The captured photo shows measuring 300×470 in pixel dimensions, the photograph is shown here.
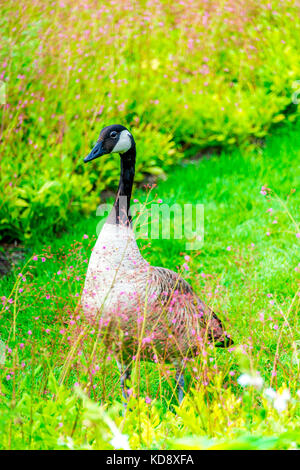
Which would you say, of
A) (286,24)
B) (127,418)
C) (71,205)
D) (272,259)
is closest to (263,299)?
(272,259)

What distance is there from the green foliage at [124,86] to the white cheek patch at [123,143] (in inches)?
74.5

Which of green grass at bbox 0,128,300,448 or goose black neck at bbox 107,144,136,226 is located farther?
goose black neck at bbox 107,144,136,226

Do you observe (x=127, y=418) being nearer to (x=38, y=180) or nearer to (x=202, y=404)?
(x=202, y=404)

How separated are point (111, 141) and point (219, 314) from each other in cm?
136

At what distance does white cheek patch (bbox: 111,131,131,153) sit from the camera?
10.6 feet

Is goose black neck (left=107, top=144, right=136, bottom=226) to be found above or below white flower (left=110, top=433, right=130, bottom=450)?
above

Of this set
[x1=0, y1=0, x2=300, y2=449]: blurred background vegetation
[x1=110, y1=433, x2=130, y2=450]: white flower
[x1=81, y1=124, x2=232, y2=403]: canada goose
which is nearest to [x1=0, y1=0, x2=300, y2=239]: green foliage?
[x1=0, y1=0, x2=300, y2=449]: blurred background vegetation

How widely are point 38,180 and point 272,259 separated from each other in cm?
234

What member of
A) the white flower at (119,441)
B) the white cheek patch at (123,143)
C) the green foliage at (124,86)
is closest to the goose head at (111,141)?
the white cheek patch at (123,143)

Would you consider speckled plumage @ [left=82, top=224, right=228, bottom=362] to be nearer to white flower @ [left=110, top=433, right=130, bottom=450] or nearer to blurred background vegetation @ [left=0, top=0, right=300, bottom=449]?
blurred background vegetation @ [left=0, top=0, right=300, bottom=449]

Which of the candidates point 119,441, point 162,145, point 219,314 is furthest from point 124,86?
point 119,441

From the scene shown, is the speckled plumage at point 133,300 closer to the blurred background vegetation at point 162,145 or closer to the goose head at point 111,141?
the blurred background vegetation at point 162,145

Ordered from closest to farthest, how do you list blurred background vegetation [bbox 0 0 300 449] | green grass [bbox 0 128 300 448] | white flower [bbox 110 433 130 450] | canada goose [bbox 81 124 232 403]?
1. white flower [bbox 110 433 130 450]
2. green grass [bbox 0 128 300 448]
3. canada goose [bbox 81 124 232 403]
4. blurred background vegetation [bbox 0 0 300 449]
